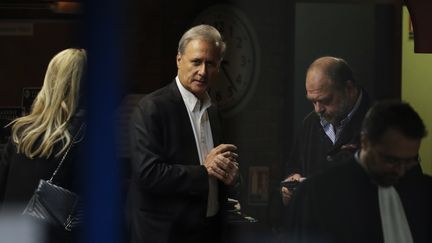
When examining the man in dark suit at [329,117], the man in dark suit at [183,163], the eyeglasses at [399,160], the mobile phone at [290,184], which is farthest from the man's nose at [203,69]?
the eyeglasses at [399,160]

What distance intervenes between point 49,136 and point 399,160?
1.13m

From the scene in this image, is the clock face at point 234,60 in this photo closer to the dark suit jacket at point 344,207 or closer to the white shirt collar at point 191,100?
the white shirt collar at point 191,100

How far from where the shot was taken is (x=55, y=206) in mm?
2617

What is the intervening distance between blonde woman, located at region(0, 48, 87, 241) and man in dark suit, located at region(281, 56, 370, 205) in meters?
0.71

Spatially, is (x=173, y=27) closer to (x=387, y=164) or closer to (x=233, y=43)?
(x=233, y=43)

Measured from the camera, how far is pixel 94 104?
8.33 feet

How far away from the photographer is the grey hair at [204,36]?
2.42m

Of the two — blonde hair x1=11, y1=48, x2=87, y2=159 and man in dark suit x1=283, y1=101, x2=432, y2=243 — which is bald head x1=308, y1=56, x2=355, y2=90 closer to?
man in dark suit x1=283, y1=101, x2=432, y2=243

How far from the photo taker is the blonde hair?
2.56 metres

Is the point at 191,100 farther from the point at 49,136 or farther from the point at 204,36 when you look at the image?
the point at 49,136

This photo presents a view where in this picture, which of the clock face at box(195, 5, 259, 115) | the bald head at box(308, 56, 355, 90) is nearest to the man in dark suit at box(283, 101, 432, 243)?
the bald head at box(308, 56, 355, 90)

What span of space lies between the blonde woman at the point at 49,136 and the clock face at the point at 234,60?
1.44 feet

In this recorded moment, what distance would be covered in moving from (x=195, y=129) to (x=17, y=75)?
23.0 inches

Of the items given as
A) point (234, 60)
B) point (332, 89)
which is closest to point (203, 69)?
point (234, 60)
